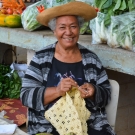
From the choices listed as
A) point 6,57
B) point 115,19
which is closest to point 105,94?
point 115,19

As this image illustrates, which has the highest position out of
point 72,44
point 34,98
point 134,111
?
point 72,44

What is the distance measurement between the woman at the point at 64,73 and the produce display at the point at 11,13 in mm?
1456

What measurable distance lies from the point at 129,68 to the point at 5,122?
3.63 ft

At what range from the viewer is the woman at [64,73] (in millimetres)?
2393

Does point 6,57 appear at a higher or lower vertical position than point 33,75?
lower

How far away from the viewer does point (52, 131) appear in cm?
243

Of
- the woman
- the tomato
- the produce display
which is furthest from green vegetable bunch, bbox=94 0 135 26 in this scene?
the tomato

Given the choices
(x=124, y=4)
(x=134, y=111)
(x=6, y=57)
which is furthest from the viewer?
(x=6, y=57)

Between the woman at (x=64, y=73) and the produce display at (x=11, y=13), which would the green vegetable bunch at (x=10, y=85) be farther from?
the woman at (x=64, y=73)

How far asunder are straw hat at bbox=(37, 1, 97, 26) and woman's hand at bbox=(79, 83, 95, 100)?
568 mm

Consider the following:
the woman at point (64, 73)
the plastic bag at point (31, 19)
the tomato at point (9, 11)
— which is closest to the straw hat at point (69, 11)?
the woman at point (64, 73)

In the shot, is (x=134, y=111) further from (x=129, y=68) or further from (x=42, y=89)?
(x=42, y=89)

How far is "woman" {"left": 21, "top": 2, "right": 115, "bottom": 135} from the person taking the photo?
239 cm

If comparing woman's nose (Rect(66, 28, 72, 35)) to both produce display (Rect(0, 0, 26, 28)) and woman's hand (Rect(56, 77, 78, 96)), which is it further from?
produce display (Rect(0, 0, 26, 28))
